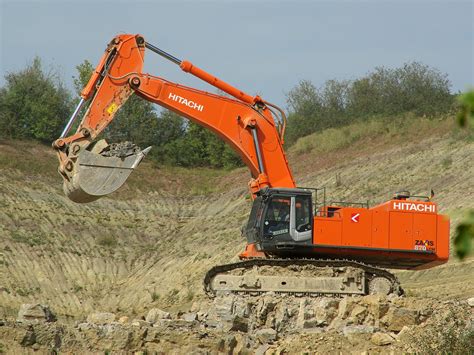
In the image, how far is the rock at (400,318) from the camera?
622 inches

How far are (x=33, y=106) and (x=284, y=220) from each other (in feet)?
119

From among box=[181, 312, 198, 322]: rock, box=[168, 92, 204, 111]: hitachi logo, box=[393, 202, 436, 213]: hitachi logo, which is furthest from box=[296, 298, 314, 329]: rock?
box=[168, 92, 204, 111]: hitachi logo

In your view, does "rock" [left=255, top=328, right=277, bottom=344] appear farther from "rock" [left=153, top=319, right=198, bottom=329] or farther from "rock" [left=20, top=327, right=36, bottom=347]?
"rock" [left=20, top=327, right=36, bottom=347]

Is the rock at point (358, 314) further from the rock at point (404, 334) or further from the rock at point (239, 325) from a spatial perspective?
the rock at point (239, 325)

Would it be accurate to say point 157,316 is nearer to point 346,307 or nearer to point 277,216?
point 277,216

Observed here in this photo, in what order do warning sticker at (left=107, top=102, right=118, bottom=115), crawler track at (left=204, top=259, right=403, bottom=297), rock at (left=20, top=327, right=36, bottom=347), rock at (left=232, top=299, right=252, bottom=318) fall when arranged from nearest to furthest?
1. rock at (left=20, top=327, right=36, bottom=347)
2. rock at (left=232, top=299, right=252, bottom=318)
3. crawler track at (left=204, top=259, right=403, bottom=297)
4. warning sticker at (left=107, top=102, right=118, bottom=115)

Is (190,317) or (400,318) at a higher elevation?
(400,318)

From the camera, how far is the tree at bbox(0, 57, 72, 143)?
5119 cm

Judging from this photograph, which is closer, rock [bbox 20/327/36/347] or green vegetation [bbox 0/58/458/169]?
rock [bbox 20/327/36/347]

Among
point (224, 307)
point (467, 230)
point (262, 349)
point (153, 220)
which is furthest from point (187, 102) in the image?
point (153, 220)

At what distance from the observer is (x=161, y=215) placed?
1668 inches

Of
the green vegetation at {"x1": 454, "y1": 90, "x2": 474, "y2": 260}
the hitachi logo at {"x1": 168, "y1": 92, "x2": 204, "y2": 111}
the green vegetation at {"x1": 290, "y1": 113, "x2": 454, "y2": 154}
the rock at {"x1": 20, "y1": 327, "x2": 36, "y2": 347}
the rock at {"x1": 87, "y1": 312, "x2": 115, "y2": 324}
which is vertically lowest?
the rock at {"x1": 20, "y1": 327, "x2": 36, "y2": 347}

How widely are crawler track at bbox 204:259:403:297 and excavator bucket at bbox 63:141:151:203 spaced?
2.70 meters

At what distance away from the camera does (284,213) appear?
1873 cm
